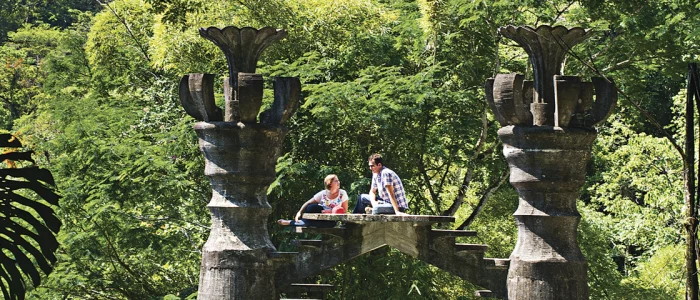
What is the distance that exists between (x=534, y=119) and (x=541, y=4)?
8520 mm

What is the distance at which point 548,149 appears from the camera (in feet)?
38.5

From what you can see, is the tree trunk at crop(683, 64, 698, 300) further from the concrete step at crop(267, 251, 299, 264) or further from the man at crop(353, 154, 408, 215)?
the concrete step at crop(267, 251, 299, 264)

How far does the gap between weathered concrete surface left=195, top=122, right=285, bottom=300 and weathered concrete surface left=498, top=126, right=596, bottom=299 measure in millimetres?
2443

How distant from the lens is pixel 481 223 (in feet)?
73.7

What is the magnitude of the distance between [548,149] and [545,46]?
3.29 feet

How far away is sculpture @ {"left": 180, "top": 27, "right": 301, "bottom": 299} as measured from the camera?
40.3 feet

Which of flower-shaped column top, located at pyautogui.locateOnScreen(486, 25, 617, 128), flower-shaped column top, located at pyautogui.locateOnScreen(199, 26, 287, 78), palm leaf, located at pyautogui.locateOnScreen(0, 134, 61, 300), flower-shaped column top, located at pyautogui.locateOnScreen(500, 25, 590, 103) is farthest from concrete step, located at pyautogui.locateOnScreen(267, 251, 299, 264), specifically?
palm leaf, located at pyautogui.locateOnScreen(0, 134, 61, 300)

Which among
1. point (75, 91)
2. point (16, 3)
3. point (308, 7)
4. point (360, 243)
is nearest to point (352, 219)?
point (360, 243)

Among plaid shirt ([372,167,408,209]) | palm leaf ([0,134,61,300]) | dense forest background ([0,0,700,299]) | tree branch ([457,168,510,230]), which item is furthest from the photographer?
tree branch ([457,168,510,230])

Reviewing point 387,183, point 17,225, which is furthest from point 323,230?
point 17,225

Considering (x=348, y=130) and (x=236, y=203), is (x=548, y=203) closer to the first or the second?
(x=236, y=203)

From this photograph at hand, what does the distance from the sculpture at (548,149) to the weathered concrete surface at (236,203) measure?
2.40m

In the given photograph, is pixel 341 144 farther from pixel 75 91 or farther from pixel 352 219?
pixel 75 91

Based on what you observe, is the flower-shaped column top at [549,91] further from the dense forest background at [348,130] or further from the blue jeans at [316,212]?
the dense forest background at [348,130]
